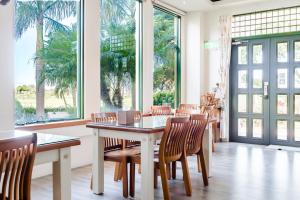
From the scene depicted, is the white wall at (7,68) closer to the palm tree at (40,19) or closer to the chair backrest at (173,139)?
the palm tree at (40,19)

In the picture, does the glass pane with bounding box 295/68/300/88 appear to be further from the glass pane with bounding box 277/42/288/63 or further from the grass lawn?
the grass lawn

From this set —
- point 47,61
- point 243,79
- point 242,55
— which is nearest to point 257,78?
point 243,79

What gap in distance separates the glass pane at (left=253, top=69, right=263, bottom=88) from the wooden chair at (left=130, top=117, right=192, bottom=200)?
158 inches

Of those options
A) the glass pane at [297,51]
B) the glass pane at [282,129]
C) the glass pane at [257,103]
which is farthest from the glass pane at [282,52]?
the glass pane at [282,129]

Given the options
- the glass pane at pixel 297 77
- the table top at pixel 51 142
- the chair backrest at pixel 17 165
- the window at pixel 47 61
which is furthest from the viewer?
the glass pane at pixel 297 77

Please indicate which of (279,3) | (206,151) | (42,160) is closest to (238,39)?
(279,3)

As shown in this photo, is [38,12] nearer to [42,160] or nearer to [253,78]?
[42,160]

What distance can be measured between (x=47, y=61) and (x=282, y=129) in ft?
16.2

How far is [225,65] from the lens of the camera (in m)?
7.04

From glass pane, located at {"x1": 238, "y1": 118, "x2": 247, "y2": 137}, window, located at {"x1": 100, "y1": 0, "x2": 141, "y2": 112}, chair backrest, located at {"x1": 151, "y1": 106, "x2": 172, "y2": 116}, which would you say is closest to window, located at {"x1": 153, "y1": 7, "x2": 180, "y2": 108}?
chair backrest, located at {"x1": 151, "y1": 106, "x2": 172, "y2": 116}

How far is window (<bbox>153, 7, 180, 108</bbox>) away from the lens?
6719mm

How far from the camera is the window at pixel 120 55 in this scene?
535cm

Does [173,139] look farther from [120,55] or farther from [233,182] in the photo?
→ [120,55]

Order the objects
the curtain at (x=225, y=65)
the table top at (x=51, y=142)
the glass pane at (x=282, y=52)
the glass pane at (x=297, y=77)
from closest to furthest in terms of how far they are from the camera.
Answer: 1. the table top at (x=51, y=142)
2. the glass pane at (x=297, y=77)
3. the glass pane at (x=282, y=52)
4. the curtain at (x=225, y=65)
